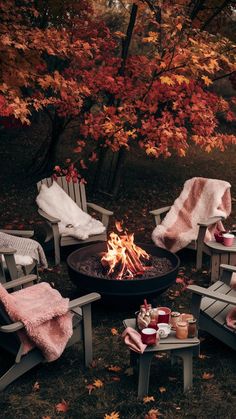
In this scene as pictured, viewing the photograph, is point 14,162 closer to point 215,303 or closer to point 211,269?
point 211,269

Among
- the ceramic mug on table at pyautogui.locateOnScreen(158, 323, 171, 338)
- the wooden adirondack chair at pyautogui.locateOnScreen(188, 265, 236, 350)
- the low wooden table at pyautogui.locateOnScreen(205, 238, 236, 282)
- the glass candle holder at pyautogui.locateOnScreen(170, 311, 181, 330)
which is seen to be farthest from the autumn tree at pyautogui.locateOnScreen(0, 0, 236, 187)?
the ceramic mug on table at pyautogui.locateOnScreen(158, 323, 171, 338)

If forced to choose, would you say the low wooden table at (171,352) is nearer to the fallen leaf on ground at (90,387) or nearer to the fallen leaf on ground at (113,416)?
the fallen leaf on ground at (113,416)

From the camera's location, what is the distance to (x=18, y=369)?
4152mm

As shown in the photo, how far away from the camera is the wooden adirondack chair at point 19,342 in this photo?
4062mm

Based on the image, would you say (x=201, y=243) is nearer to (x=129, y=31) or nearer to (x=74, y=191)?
(x=74, y=191)

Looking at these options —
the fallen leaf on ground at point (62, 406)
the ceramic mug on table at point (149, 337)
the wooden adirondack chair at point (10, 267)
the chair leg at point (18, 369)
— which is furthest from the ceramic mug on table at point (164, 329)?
the wooden adirondack chair at point (10, 267)

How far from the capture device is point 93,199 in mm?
9992

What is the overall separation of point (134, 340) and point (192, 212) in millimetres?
3694

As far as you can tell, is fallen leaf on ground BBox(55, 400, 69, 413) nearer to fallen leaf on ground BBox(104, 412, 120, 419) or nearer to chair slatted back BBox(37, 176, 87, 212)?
fallen leaf on ground BBox(104, 412, 120, 419)

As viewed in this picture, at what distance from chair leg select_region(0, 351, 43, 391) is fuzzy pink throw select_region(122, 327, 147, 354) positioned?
2.56ft

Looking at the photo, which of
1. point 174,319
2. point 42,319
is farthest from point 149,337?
point 42,319

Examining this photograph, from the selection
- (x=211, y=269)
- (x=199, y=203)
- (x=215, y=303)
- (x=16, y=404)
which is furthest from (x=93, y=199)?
(x=16, y=404)

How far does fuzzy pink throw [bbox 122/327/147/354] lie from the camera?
399 cm

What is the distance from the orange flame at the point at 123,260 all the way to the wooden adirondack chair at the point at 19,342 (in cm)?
103
